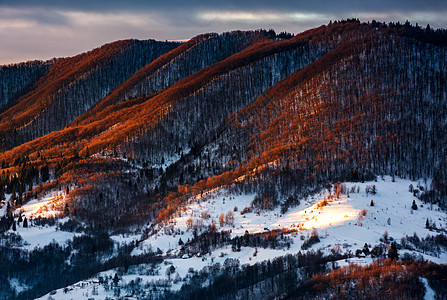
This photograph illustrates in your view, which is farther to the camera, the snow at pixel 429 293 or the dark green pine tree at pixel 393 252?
the dark green pine tree at pixel 393 252

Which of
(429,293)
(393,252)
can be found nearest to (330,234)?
(393,252)

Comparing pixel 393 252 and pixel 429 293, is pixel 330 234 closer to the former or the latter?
pixel 393 252

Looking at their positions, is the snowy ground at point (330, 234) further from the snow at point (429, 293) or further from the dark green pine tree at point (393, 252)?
the snow at point (429, 293)

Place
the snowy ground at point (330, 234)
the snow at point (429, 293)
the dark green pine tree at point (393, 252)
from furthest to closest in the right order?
the snowy ground at point (330, 234) < the dark green pine tree at point (393, 252) < the snow at point (429, 293)

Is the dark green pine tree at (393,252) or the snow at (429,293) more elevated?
the dark green pine tree at (393,252)

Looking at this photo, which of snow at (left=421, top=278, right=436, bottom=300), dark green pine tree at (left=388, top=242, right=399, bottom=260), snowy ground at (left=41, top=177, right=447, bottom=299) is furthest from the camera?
snowy ground at (left=41, top=177, right=447, bottom=299)

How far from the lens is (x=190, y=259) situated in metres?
182

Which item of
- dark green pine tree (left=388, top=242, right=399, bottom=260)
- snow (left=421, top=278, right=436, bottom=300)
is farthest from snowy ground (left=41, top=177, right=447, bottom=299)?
snow (left=421, top=278, right=436, bottom=300)

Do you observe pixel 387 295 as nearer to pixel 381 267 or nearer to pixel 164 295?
pixel 381 267

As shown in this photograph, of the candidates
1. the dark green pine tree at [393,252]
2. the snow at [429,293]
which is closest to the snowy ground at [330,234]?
the dark green pine tree at [393,252]

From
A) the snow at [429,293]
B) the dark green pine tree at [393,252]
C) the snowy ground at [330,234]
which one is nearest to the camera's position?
the snow at [429,293]

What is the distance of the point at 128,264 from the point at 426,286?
7813 cm

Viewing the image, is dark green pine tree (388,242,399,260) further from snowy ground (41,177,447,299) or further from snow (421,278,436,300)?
snow (421,278,436,300)

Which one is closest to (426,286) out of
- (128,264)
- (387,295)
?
(387,295)
